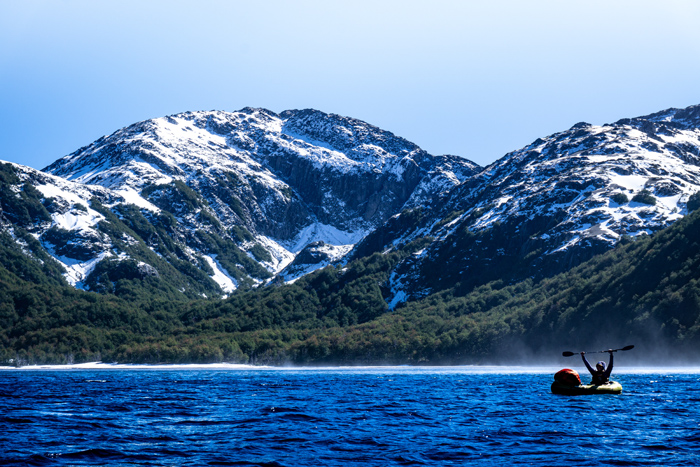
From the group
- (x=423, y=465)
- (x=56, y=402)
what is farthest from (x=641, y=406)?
(x=56, y=402)

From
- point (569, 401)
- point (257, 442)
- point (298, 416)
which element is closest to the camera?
point (257, 442)

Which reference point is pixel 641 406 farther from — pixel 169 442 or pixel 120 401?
pixel 120 401

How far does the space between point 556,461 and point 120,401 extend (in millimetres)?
61612

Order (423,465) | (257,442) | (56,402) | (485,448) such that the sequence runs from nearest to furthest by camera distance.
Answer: (423,465), (485,448), (257,442), (56,402)

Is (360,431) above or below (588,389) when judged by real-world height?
below

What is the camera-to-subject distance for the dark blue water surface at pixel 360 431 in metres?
40.3

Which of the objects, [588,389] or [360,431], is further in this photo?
[588,389]

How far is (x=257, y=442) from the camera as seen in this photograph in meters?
47.1

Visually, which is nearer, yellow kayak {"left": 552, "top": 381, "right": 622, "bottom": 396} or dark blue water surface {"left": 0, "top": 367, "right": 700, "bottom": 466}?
dark blue water surface {"left": 0, "top": 367, "right": 700, "bottom": 466}

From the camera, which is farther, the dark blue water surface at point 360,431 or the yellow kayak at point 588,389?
the yellow kayak at point 588,389

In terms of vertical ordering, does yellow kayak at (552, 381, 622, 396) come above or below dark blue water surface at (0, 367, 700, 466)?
above

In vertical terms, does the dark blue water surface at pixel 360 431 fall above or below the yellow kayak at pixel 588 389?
below

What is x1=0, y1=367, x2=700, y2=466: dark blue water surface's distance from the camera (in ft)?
132

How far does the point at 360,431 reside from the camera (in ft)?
172
